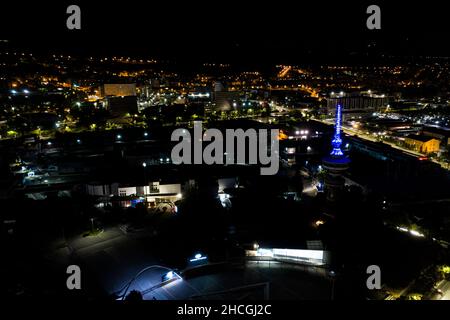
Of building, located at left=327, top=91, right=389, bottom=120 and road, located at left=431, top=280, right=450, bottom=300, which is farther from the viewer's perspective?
building, located at left=327, top=91, right=389, bottom=120

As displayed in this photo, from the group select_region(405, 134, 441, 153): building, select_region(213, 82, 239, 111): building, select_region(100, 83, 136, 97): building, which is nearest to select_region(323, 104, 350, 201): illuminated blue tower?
select_region(405, 134, 441, 153): building

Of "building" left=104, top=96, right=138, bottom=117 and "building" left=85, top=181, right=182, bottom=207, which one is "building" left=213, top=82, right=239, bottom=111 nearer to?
"building" left=104, top=96, right=138, bottom=117

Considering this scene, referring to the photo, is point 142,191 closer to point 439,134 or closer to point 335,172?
point 335,172

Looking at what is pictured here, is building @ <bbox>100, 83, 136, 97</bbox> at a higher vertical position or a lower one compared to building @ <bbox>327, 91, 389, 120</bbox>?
higher

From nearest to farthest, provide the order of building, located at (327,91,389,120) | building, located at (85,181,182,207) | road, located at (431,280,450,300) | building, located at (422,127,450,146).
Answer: road, located at (431,280,450,300), building, located at (85,181,182,207), building, located at (422,127,450,146), building, located at (327,91,389,120)

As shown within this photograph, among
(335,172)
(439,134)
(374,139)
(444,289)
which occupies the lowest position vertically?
(444,289)

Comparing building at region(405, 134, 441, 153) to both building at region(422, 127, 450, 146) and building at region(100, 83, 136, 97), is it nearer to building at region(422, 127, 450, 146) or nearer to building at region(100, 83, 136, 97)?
building at region(422, 127, 450, 146)

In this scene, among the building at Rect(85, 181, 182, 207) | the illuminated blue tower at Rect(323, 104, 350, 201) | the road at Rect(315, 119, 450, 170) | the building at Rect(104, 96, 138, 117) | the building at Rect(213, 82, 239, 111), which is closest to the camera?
the building at Rect(85, 181, 182, 207)

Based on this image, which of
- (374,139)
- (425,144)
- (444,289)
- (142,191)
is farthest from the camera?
(374,139)

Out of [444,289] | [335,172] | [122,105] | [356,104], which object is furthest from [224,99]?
[444,289]

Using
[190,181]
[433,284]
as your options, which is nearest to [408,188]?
[433,284]

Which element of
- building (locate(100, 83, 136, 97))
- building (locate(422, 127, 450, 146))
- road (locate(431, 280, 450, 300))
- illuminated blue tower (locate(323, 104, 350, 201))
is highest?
building (locate(100, 83, 136, 97))

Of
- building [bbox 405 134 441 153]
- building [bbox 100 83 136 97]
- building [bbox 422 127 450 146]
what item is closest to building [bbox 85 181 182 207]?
building [bbox 405 134 441 153]
